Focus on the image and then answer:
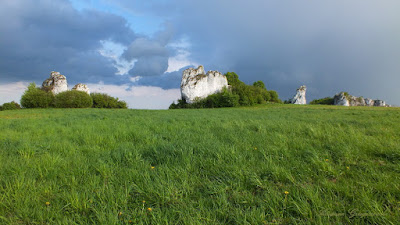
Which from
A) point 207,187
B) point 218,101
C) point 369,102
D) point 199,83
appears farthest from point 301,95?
point 207,187

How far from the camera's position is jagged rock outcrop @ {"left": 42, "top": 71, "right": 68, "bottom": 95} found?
75.8 m

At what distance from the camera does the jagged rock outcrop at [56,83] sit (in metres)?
75.8

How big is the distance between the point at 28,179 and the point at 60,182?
0.59m

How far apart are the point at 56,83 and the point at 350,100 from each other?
140925 millimetres

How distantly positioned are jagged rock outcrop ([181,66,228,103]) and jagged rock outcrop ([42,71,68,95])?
4742cm

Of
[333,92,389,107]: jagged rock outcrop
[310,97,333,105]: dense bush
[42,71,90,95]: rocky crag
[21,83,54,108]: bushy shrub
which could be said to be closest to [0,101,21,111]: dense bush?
[21,83,54,108]: bushy shrub

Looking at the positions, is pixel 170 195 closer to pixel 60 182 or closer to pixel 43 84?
pixel 60 182

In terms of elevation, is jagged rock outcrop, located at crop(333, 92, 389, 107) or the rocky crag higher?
the rocky crag

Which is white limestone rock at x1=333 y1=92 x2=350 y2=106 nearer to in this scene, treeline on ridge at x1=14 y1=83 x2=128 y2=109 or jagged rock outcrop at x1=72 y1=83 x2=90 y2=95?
treeline on ridge at x1=14 y1=83 x2=128 y2=109

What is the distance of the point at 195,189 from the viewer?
3.23 m

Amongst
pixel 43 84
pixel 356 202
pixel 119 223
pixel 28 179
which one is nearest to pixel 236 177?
pixel 356 202

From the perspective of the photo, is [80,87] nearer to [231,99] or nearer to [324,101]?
[231,99]

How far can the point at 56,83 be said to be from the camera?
250 ft

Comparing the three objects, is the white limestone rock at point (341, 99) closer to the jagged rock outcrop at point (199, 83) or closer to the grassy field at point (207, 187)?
the jagged rock outcrop at point (199, 83)
